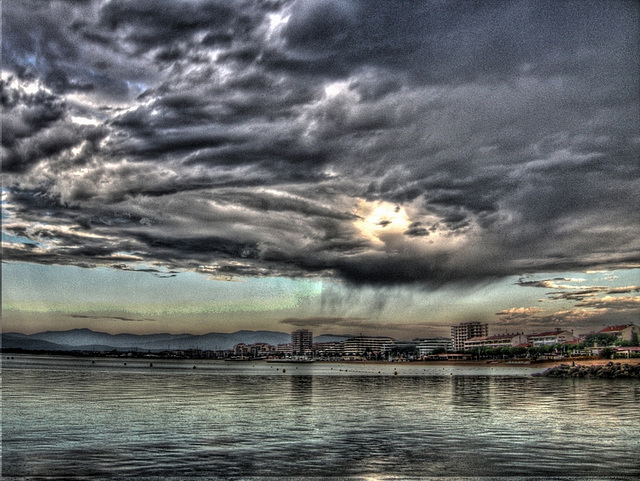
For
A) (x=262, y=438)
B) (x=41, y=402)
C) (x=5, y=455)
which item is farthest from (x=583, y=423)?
(x=41, y=402)

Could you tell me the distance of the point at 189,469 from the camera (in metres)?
23.0

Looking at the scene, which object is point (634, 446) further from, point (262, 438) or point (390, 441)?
point (262, 438)

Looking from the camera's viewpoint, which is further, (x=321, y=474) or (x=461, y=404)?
(x=461, y=404)

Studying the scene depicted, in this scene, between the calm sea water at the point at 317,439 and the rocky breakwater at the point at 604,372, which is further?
the rocky breakwater at the point at 604,372

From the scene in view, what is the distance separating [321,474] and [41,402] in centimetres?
3949

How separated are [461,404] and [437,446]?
27.1 m

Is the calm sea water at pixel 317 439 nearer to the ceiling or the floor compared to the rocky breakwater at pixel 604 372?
nearer to the ceiling

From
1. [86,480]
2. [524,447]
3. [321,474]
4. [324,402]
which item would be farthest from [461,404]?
[86,480]

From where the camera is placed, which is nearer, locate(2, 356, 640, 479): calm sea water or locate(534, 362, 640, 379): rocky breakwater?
locate(2, 356, 640, 479): calm sea water

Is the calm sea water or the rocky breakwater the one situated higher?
the calm sea water

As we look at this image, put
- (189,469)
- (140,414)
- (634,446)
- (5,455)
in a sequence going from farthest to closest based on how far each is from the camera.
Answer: (140,414)
(634,446)
(5,455)
(189,469)

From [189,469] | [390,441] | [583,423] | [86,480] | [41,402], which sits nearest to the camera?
[86,480]

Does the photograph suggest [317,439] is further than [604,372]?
No

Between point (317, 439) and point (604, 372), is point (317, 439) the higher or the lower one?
the higher one
